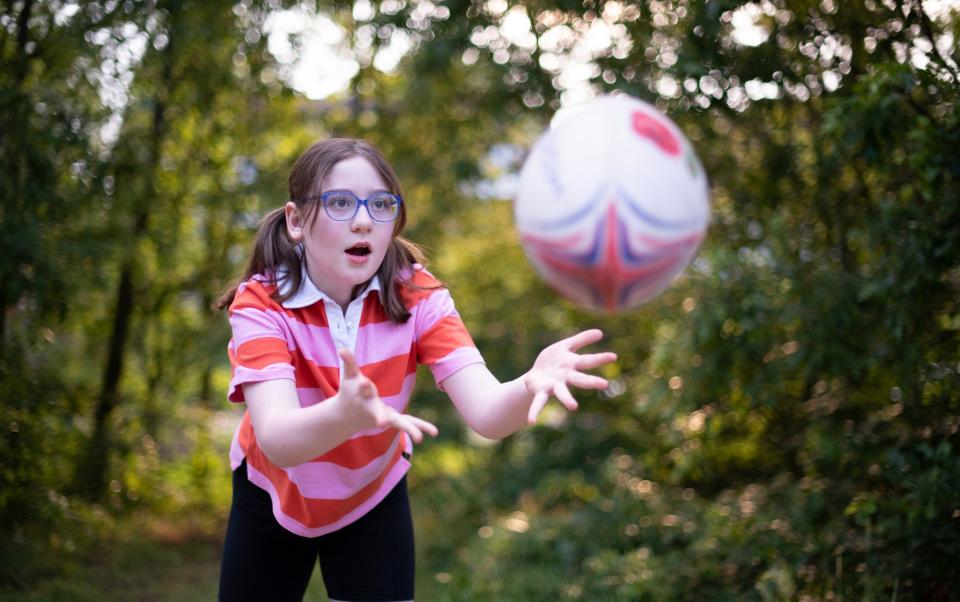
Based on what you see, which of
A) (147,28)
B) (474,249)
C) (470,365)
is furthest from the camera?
(474,249)

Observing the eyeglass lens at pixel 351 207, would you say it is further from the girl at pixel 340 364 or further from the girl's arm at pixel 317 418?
the girl's arm at pixel 317 418

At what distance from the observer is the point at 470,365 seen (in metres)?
2.36

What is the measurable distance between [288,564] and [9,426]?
2090mm

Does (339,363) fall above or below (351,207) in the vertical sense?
below

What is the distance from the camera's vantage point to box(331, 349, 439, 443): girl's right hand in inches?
72.1

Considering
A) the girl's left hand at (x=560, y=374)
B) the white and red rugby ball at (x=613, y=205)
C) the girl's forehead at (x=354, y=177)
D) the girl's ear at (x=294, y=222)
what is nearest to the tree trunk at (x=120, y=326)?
the girl's ear at (x=294, y=222)

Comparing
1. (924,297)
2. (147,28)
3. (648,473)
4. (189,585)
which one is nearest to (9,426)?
(189,585)

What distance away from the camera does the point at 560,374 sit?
2.06 m

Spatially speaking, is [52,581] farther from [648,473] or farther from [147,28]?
[648,473]

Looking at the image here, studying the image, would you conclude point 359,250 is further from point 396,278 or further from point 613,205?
point 613,205

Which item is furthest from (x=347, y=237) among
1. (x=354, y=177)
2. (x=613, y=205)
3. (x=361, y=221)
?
(x=613, y=205)

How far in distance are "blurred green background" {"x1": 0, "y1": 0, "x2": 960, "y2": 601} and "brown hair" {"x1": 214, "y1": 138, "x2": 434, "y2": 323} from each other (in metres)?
1.71

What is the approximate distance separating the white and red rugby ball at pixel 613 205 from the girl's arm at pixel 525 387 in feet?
0.55

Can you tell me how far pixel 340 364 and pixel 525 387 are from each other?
50 centimetres
